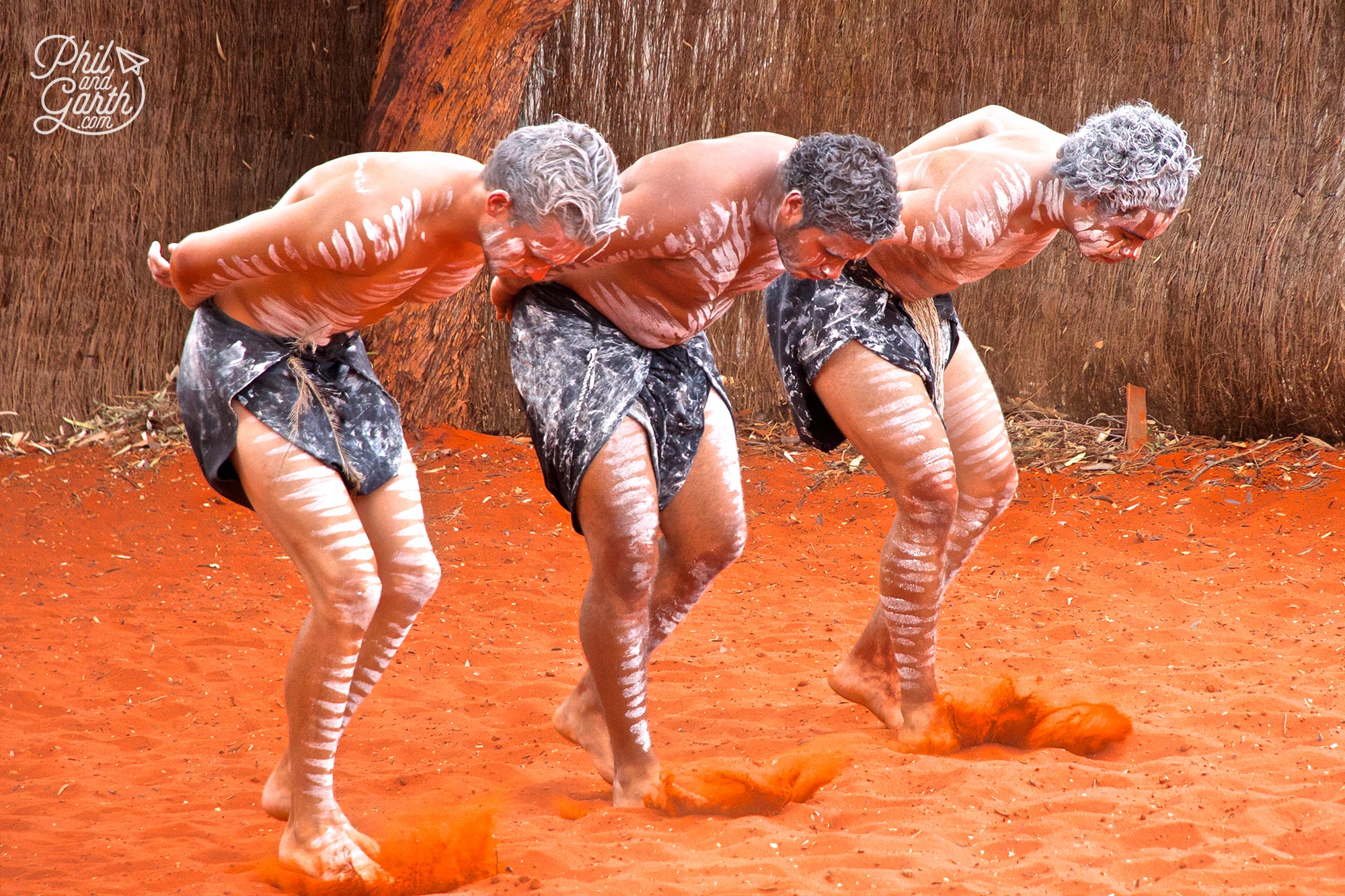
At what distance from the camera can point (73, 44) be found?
557 centimetres

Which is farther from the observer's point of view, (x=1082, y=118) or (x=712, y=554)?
(x=1082, y=118)

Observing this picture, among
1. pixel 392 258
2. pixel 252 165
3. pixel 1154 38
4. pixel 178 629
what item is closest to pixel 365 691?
→ pixel 392 258

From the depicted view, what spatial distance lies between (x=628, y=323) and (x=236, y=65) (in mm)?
4067

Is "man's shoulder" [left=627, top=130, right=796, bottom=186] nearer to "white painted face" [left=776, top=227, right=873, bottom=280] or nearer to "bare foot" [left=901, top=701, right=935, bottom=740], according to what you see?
"white painted face" [left=776, top=227, right=873, bottom=280]

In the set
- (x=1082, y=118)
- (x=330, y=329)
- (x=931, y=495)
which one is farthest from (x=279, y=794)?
(x=1082, y=118)

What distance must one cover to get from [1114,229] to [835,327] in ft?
2.46

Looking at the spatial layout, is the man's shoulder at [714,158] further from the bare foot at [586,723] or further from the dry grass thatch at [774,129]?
the dry grass thatch at [774,129]

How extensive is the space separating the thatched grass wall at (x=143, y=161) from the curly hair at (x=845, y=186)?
4.20 m

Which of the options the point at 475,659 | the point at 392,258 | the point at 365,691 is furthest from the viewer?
the point at 475,659

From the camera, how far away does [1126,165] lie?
2871mm

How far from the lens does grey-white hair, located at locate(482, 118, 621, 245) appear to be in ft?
7.64

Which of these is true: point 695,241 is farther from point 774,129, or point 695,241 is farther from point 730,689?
point 774,129

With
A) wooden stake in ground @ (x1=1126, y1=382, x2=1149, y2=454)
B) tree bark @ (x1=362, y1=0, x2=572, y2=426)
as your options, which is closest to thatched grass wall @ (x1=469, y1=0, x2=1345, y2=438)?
wooden stake in ground @ (x1=1126, y1=382, x2=1149, y2=454)

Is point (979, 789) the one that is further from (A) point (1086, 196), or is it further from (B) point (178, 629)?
(B) point (178, 629)
